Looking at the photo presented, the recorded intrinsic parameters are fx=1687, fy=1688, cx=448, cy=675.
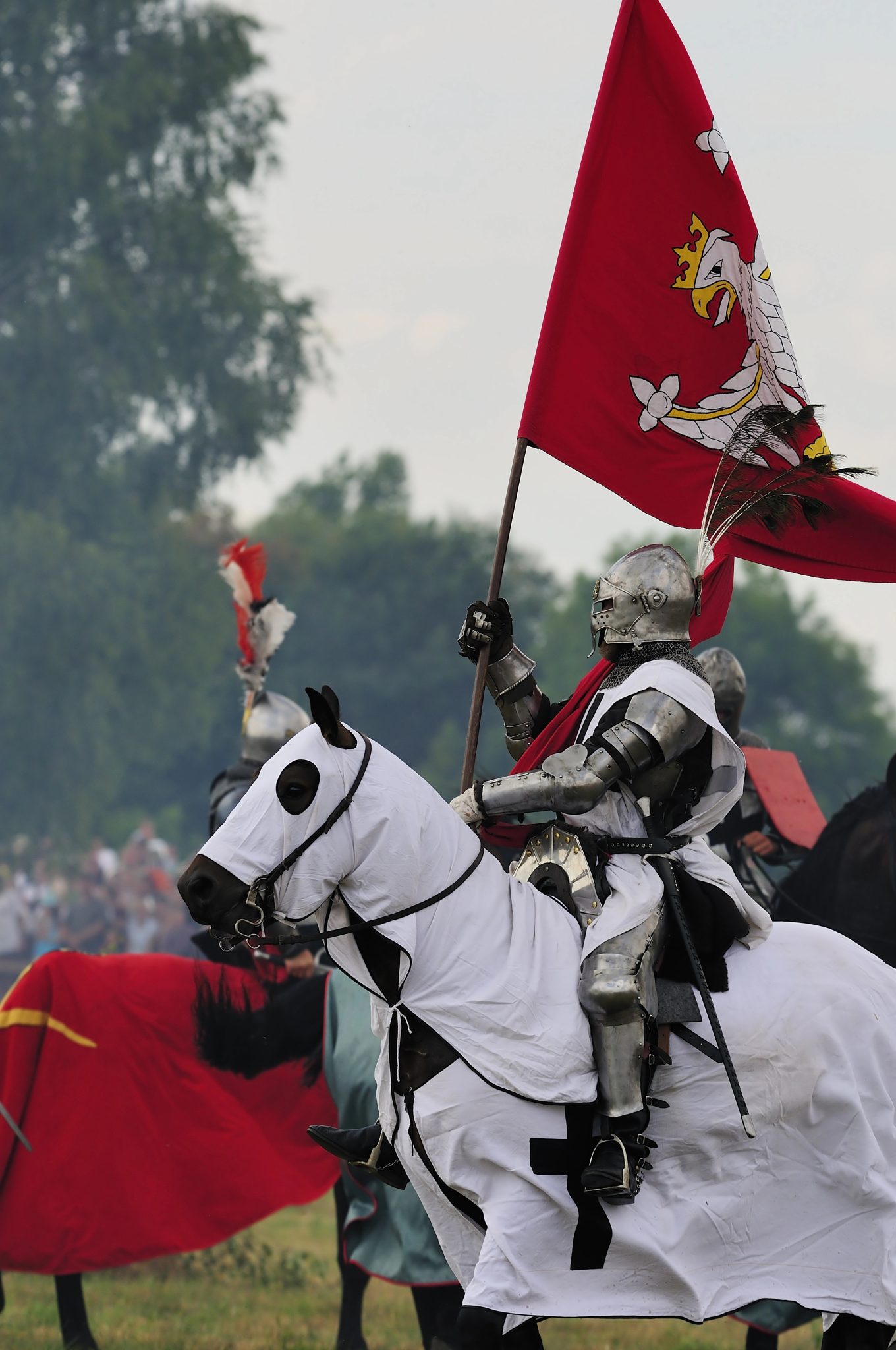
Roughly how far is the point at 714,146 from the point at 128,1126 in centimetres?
465

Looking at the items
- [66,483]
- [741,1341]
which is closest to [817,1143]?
[741,1341]

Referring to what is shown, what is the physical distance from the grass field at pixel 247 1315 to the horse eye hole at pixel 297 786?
4.00m

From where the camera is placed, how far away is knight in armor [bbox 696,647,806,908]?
7352 millimetres

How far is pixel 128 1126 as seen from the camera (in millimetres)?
7277

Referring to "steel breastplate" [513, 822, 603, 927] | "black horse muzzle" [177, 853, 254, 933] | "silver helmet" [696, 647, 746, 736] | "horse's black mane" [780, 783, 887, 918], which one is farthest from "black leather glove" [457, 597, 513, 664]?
"silver helmet" [696, 647, 746, 736]

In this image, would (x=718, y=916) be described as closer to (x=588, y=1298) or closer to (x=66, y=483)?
(x=588, y=1298)

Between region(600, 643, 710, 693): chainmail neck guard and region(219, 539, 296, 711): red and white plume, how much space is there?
3.32 m

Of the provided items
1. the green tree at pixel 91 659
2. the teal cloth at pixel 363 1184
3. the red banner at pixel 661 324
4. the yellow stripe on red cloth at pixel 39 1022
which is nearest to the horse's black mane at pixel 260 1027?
the teal cloth at pixel 363 1184

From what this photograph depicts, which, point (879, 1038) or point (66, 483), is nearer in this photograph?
point (879, 1038)

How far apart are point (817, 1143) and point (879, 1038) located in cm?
37

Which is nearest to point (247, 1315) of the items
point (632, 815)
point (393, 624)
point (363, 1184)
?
point (363, 1184)

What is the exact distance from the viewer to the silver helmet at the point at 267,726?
809 centimetres

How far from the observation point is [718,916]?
4.79 metres

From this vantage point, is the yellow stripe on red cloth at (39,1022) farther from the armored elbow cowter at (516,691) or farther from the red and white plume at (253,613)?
the armored elbow cowter at (516,691)
